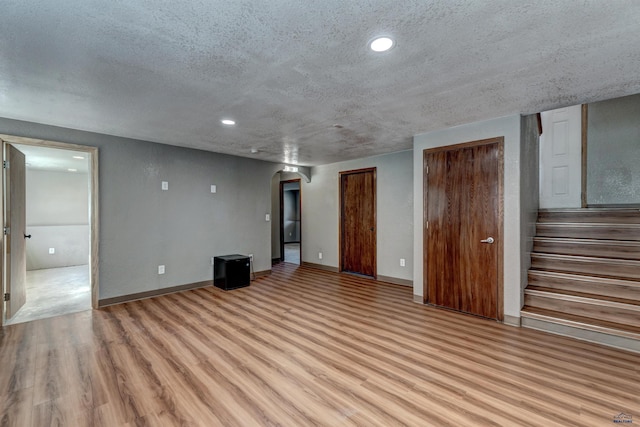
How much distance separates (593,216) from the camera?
4137 mm

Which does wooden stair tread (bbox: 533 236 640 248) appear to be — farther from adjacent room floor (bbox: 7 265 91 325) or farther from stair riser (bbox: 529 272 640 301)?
adjacent room floor (bbox: 7 265 91 325)

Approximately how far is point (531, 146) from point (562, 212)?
5.02 feet

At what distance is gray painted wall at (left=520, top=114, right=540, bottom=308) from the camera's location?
3332 millimetres

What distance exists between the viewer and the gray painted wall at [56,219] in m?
6.36

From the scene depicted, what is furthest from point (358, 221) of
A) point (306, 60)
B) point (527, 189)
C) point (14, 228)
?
point (14, 228)

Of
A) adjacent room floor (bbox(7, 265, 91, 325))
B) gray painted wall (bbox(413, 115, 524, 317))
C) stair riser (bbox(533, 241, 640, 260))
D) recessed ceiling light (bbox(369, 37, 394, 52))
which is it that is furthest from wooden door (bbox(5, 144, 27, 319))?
stair riser (bbox(533, 241, 640, 260))

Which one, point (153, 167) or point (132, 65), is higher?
point (132, 65)

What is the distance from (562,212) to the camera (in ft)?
14.8

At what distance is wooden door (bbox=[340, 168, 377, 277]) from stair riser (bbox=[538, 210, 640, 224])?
2731 millimetres

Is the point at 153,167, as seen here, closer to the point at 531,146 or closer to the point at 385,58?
the point at 385,58

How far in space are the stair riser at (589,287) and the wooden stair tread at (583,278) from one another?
23 millimetres

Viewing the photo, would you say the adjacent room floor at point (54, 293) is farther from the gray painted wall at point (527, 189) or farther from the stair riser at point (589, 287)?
the stair riser at point (589, 287)

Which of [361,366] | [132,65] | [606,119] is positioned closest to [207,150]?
[132,65]

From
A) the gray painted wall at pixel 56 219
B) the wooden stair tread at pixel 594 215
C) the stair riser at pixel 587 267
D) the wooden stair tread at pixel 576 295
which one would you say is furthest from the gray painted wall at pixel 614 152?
the gray painted wall at pixel 56 219
